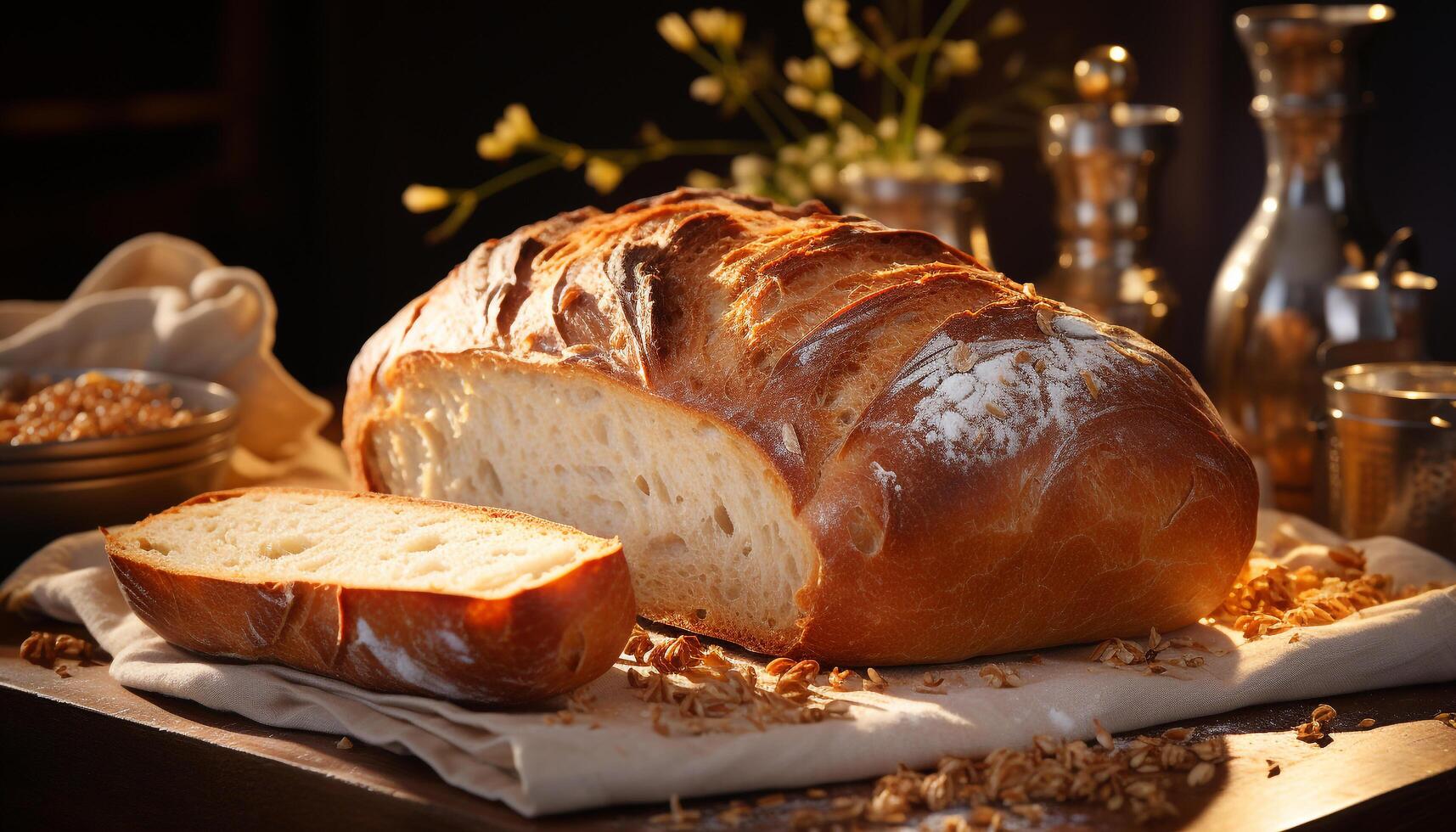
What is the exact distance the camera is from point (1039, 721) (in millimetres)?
1420

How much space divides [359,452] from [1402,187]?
7.75 ft

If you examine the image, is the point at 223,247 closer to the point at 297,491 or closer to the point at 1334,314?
the point at 297,491

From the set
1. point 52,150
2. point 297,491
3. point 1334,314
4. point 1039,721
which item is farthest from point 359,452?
point 52,150

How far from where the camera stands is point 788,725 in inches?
53.8

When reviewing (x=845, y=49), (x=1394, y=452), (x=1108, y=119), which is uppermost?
(x=845, y=49)

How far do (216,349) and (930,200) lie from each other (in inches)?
50.2

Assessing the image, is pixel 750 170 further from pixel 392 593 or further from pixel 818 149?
pixel 392 593

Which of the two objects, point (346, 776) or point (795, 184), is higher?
point (795, 184)

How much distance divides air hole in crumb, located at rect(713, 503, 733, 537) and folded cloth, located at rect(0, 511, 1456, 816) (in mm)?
145

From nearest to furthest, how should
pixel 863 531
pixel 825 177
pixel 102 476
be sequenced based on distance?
pixel 863 531 < pixel 102 476 < pixel 825 177

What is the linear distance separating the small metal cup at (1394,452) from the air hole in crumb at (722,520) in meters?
0.88

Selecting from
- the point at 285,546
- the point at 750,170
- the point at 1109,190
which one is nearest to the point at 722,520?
the point at 285,546

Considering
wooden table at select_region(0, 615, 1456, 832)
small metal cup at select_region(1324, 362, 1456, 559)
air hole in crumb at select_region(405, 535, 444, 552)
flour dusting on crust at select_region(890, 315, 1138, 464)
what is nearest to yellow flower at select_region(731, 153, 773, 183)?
small metal cup at select_region(1324, 362, 1456, 559)

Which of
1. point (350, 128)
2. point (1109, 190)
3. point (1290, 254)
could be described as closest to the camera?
point (1290, 254)
